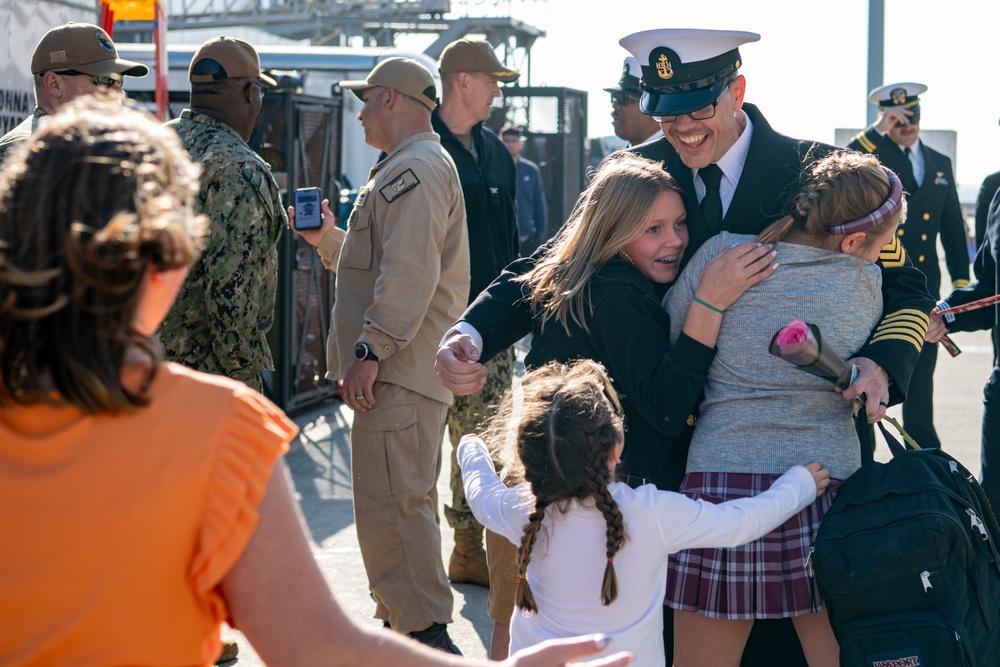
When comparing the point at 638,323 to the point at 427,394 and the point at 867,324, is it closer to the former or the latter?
the point at 867,324

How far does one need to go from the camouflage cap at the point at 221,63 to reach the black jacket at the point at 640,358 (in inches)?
68.1

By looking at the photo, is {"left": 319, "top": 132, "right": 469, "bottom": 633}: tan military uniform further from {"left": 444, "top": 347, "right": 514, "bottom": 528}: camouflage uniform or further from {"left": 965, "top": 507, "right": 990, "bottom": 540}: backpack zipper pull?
{"left": 965, "top": 507, "right": 990, "bottom": 540}: backpack zipper pull

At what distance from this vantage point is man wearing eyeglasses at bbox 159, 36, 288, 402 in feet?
12.8

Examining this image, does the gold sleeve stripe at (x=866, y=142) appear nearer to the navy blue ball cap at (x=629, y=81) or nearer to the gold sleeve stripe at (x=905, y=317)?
the navy blue ball cap at (x=629, y=81)

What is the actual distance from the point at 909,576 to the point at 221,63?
2.86 metres

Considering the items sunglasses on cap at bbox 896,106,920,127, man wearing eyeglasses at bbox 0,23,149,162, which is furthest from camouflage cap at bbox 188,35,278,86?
sunglasses on cap at bbox 896,106,920,127

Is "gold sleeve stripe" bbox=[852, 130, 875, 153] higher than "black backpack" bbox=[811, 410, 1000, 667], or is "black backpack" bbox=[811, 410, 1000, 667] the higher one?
"gold sleeve stripe" bbox=[852, 130, 875, 153]

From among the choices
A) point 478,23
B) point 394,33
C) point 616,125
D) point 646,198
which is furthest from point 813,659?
point 394,33

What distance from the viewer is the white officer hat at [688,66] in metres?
3.00

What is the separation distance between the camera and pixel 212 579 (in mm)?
1422

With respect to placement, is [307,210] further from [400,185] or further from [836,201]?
[836,201]

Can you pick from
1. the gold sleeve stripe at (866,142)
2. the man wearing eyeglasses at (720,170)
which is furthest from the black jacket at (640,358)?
the gold sleeve stripe at (866,142)

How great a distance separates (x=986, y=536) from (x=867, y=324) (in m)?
0.57

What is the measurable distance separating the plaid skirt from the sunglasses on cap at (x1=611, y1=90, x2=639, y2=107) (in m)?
3.75
